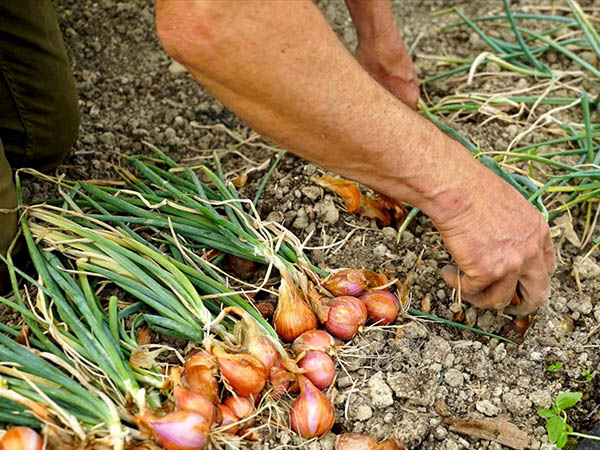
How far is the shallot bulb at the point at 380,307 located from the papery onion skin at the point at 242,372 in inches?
11.9

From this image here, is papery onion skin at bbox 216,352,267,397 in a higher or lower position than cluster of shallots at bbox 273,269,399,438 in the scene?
higher

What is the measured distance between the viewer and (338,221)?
5.92ft

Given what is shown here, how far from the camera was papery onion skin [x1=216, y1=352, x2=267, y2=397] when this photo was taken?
53.6 inches

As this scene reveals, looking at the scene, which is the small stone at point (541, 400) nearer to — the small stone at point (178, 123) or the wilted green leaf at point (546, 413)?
the wilted green leaf at point (546, 413)

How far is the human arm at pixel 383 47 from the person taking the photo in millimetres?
1887

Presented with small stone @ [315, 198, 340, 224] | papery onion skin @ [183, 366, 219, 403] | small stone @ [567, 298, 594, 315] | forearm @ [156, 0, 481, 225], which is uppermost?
forearm @ [156, 0, 481, 225]

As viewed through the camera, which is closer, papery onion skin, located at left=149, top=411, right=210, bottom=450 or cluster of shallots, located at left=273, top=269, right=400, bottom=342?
papery onion skin, located at left=149, top=411, right=210, bottom=450

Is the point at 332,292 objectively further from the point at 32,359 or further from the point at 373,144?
the point at 32,359

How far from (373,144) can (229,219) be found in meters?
0.50

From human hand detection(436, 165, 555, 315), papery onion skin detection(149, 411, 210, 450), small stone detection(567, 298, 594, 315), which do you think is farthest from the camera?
small stone detection(567, 298, 594, 315)

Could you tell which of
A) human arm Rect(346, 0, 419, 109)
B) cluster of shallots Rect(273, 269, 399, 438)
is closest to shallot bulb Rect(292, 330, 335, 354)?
cluster of shallots Rect(273, 269, 399, 438)

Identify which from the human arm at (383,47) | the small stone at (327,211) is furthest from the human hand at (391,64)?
the small stone at (327,211)

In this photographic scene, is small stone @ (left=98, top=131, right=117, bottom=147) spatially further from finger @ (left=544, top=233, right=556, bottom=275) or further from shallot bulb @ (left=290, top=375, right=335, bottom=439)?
finger @ (left=544, top=233, right=556, bottom=275)

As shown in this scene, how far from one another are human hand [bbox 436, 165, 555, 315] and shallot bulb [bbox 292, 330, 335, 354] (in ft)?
A: 0.94
